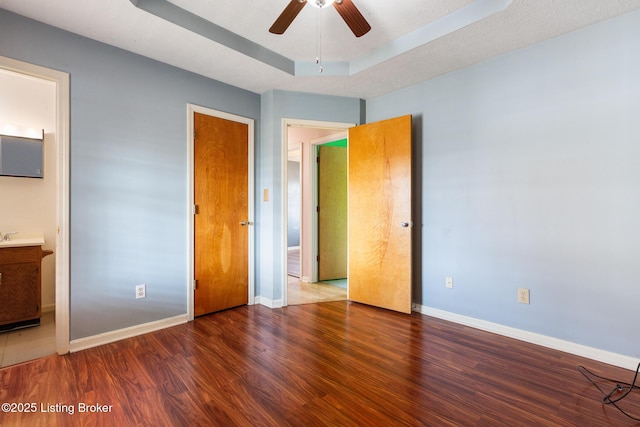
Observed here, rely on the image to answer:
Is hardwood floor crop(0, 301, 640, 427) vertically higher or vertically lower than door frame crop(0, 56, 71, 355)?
lower

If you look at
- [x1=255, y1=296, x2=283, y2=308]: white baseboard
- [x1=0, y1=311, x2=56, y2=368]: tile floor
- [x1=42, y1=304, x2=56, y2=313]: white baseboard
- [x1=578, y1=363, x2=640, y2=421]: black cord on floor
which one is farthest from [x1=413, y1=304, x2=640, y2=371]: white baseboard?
[x1=42, y1=304, x2=56, y2=313]: white baseboard

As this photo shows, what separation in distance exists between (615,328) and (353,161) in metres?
2.63

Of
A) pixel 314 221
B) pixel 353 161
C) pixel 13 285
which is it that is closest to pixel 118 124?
pixel 13 285

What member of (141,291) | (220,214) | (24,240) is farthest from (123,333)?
(24,240)

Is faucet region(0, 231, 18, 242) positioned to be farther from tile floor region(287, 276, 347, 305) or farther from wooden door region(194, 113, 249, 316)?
tile floor region(287, 276, 347, 305)

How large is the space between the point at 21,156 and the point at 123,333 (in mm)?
2074

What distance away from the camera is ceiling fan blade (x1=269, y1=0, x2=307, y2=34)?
1665 millimetres

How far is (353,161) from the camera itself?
11.5 feet

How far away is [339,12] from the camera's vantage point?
5.67 feet

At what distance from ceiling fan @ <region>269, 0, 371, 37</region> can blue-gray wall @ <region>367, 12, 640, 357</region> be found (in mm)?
1468

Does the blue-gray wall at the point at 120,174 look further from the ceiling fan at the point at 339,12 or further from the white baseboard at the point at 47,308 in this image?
the ceiling fan at the point at 339,12

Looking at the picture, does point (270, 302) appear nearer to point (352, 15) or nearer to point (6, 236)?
point (6, 236)

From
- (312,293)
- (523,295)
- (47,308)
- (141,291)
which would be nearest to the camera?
(523,295)

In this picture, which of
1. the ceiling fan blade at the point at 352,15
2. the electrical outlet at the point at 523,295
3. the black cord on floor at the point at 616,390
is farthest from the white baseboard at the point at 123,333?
the black cord on floor at the point at 616,390
